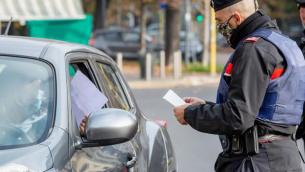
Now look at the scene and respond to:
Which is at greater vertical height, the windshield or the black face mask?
the black face mask

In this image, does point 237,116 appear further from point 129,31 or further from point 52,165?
point 129,31

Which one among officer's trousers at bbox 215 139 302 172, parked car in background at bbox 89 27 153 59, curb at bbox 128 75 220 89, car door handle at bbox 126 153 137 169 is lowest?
parked car in background at bbox 89 27 153 59

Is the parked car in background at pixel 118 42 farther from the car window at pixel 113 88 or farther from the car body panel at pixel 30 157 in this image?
the car body panel at pixel 30 157

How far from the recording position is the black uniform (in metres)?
3.80

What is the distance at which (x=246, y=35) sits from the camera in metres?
4.06

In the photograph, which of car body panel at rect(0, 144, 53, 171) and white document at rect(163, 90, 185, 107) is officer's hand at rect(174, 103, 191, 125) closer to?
white document at rect(163, 90, 185, 107)

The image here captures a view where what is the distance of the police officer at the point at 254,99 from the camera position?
3814 mm

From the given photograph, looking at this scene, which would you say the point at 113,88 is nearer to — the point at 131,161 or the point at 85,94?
the point at 85,94

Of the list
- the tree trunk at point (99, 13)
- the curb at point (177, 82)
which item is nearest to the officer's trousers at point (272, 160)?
the curb at point (177, 82)

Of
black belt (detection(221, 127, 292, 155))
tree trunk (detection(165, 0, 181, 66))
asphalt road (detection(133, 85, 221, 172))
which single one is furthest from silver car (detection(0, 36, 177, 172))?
tree trunk (detection(165, 0, 181, 66))

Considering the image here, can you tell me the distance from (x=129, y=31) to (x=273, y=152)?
122 feet

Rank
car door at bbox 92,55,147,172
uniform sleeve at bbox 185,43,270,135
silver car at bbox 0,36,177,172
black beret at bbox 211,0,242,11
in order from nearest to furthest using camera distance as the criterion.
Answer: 1. silver car at bbox 0,36,177,172
2. uniform sleeve at bbox 185,43,270,135
3. black beret at bbox 211,0,242,11
4. car door at bbox 92,55,147,172

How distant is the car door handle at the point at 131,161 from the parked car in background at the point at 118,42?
111 feet

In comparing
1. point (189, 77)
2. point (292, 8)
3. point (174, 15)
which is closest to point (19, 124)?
point (189, 77)
